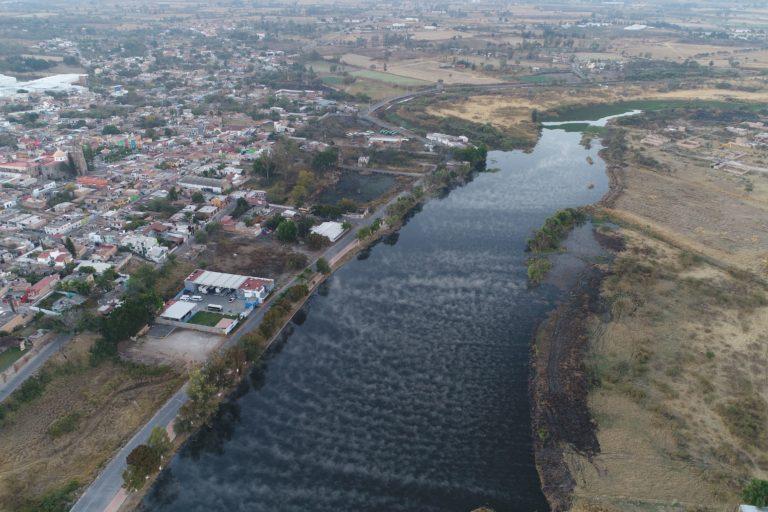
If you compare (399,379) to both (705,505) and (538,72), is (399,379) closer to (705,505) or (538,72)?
(705,505)

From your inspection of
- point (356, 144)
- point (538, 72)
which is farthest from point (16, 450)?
point (538, 72)

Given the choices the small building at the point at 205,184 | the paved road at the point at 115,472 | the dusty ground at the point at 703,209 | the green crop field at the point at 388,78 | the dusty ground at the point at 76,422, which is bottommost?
the dusty ground at the point at 76,422

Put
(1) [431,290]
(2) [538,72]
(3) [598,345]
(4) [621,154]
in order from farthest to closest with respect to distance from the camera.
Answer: (2) [538,72] < (4) [621,154] < (1) [431,290] < (3) [598,345]

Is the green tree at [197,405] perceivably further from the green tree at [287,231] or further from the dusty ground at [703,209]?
the dusty ground at [703,209]

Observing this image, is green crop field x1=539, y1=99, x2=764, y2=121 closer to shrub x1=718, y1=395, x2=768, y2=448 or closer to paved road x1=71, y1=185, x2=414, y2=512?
shrub x1=718, y1=395, x2=768, y2=448

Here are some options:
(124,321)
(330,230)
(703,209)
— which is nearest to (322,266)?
(330,230)

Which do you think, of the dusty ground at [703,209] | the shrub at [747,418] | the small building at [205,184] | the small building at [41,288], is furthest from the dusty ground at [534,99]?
the small building at [41,288]
